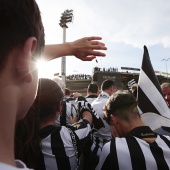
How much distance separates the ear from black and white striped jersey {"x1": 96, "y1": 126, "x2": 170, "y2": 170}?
134 centimetres

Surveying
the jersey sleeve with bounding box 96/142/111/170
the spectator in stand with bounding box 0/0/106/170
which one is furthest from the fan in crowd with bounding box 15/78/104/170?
the spectator in stand with bounding box 0/0/106/170

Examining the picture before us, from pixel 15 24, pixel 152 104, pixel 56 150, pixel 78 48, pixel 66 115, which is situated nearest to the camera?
pixel 15 24

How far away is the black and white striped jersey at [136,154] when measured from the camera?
175 cm

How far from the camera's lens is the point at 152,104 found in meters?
2.48

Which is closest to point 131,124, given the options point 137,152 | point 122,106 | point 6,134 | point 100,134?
point 122,106

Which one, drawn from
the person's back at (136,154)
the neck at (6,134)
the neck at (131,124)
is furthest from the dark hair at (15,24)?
the neck at (131,124)

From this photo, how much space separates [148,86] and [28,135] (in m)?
1.66

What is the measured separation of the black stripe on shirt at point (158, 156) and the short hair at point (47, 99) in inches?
31.1

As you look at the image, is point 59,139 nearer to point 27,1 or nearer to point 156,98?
point 156,98

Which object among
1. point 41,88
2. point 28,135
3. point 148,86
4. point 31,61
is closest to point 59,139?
point 41,88

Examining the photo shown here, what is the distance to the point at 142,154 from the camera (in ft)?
5.77

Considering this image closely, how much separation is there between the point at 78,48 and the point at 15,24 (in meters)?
0.64

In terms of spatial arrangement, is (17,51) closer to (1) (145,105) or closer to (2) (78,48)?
(2) (78,48)

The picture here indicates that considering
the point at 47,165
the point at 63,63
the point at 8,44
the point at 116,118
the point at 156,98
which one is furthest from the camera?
the point at 63,63
